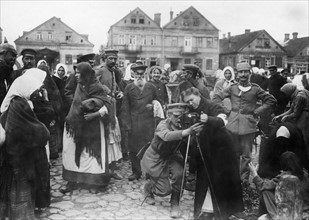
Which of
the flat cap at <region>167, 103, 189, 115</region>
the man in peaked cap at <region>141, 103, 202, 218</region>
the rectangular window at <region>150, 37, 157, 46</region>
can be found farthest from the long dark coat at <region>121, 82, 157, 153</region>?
the rectangular window at <region>150, 37, 157, 46</region>

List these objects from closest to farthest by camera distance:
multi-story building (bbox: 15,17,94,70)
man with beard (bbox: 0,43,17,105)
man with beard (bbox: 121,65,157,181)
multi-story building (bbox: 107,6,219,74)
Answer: man with beard (bbox: 0,43,17,105) → man with beard (bbox: 121,65,157,181) → multi-story building (bbox: 15,17,94,70) → multi-story building (bbox: 107,6,219,74)

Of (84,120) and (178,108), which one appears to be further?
(84,120)

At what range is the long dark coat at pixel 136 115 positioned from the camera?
19.3ft

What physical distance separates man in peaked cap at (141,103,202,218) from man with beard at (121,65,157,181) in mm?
1231

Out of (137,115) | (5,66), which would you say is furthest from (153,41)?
(5,66)

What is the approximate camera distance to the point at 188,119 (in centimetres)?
409

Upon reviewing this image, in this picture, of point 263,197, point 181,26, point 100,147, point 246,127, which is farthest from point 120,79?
point 181,26

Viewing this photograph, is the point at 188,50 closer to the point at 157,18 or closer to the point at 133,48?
the point at 157,18

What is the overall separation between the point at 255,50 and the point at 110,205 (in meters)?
47.7

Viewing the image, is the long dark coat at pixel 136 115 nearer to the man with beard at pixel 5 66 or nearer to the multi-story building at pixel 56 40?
the man with beard at pixel 5 66

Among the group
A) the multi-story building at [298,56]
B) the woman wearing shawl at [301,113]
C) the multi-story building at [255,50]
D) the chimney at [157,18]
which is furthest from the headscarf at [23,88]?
the multi-story building at [298,56]

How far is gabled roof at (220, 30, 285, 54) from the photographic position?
4791 cm

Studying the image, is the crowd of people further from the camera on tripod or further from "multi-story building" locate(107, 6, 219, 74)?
"multi-story building" locate(107, 6, 219, 74)

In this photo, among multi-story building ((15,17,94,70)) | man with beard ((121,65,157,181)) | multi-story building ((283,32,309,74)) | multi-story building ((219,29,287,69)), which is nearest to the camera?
man with beard ((121,65,157,181))
